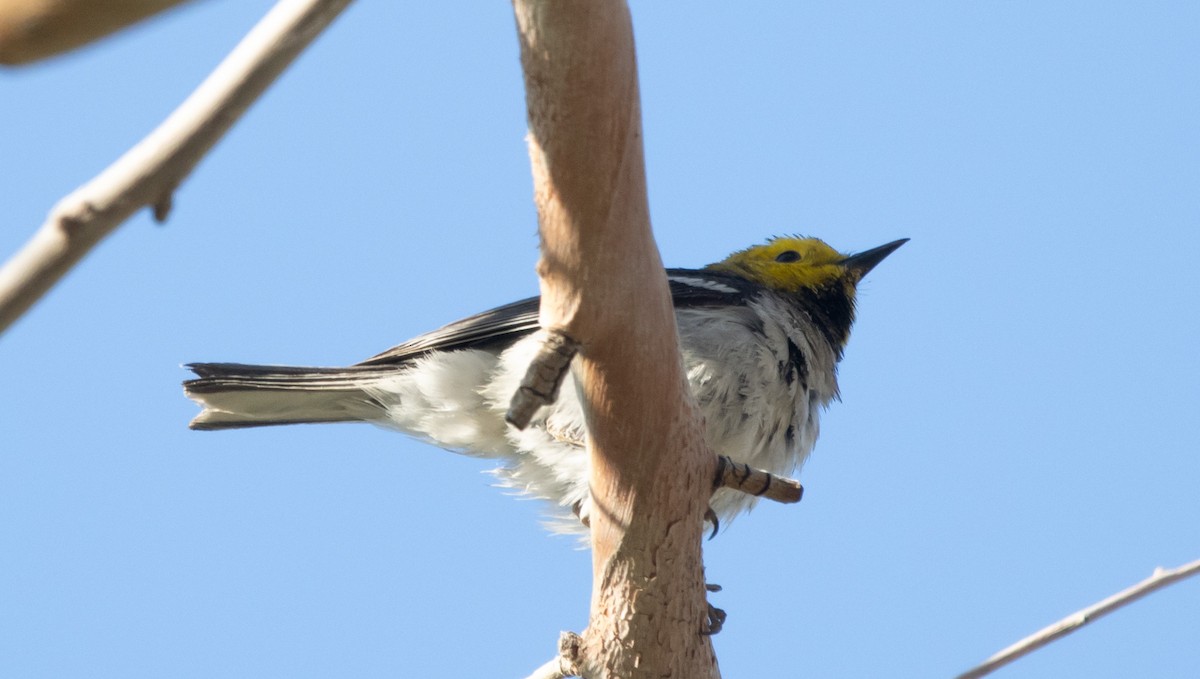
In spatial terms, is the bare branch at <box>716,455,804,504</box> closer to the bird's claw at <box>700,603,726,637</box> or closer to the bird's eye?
A: the bird's claw at <box>700,603,726,637</box>

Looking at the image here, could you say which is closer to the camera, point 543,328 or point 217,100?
point 217,100

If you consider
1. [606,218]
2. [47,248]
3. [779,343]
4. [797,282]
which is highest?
[797,282]

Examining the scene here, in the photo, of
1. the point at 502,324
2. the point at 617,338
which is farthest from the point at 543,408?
the point at 617,338

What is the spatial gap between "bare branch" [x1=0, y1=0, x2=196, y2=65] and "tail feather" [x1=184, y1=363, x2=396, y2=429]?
15.6 feet

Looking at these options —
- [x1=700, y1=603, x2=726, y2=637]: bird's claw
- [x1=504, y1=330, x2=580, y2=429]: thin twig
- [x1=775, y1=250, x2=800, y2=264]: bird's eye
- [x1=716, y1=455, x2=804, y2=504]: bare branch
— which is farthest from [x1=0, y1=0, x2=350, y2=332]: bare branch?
[x1=775, y1=250, x2=800, y2=264]: bird's eye

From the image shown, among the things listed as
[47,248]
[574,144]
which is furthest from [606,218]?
[47,248]

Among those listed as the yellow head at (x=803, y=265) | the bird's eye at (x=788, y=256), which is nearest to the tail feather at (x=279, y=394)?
the yellow head at (x=803, y=265)

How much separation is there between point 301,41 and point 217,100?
15 cm

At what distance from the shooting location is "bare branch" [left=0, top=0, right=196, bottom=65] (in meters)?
1.27

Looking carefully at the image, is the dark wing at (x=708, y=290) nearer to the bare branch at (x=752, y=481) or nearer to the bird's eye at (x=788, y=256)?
the bird's eye at (x=788, y=256)

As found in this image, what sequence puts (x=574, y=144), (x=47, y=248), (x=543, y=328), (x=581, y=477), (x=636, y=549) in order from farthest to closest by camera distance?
1. (x=581, y=477)
2. (x=636, y=549)
3. (x=543, y=328)
4. (x=574, y=144)
5. (x=47, y=248)

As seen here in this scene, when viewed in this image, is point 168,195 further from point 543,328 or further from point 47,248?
point 543,328

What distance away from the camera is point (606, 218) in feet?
10.7

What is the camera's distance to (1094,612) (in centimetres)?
271
